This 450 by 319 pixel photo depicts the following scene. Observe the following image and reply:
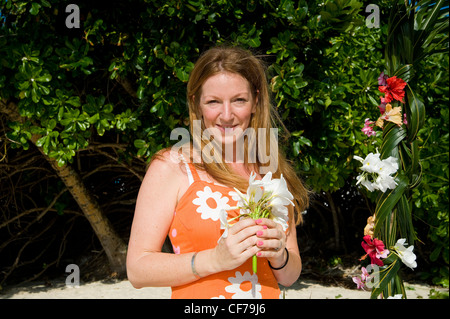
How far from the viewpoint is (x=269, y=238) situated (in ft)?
4.05

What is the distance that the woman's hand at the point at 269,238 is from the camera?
1.21 metres

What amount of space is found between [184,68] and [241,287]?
204 cm

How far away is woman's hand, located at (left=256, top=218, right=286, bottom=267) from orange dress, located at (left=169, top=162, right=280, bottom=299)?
18 cm

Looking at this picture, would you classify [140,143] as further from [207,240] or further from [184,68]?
[207,240]

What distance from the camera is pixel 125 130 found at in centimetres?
381

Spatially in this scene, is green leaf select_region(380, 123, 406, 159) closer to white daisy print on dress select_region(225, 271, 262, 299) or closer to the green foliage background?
white daisy print on dress select_region(225, 271, 262, 299)

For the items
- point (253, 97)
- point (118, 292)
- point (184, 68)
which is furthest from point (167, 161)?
point (118, 292)

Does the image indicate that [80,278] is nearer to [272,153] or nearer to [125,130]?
[125,130]

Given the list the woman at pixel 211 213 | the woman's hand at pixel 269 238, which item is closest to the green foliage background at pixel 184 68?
the woman at pixel 211 213

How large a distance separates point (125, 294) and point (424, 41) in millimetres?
3877

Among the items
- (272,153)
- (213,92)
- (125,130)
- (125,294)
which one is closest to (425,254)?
(125,294)

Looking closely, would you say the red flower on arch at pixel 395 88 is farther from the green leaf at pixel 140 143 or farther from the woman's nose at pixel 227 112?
the green leaf at pixel 140 143

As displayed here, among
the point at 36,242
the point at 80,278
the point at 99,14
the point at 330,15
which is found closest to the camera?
the point at 330,15

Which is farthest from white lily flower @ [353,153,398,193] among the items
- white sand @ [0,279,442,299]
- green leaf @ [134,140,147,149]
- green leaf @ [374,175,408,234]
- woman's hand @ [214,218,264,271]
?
white sand @ [0,279,442,299]
